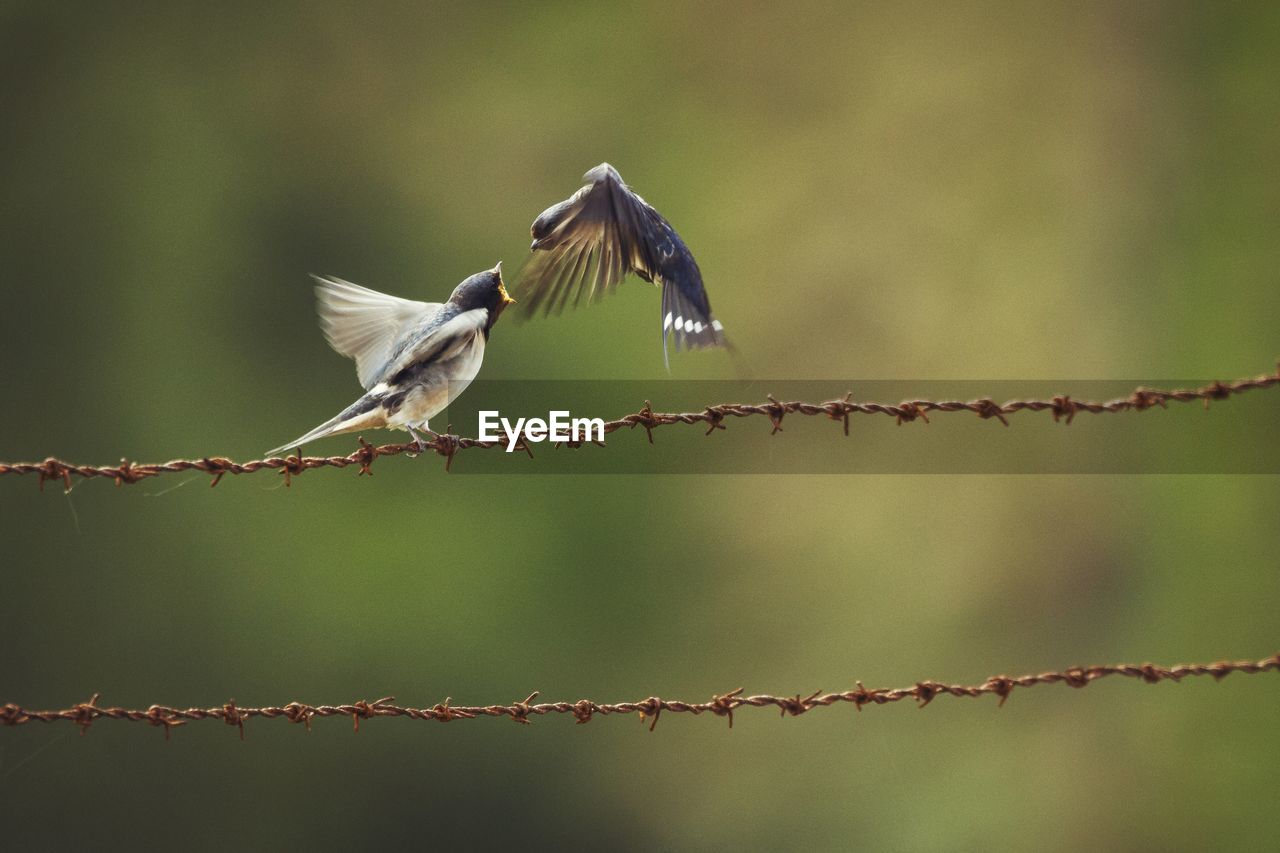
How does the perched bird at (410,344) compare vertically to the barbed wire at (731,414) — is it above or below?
above

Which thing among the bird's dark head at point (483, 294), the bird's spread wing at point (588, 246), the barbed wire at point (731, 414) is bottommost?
the barbed wire at point (731, 414)

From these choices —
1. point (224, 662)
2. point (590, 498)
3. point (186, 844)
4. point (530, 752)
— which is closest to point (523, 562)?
point (590, 498)

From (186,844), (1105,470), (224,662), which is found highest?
(1105,470)

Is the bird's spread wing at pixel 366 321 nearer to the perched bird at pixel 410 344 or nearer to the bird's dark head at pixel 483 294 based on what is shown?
the perched bird at pixel 410 344

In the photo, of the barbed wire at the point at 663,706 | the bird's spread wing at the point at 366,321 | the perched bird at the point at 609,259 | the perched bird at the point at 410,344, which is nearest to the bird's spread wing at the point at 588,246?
the perched bird at the point at 609,259

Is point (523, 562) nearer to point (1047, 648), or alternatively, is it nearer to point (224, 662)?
point (224, 662)

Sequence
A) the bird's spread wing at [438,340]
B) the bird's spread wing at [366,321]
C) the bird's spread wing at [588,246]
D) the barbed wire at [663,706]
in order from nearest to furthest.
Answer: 1. the barbed wire at [663,706]
2. the bird's spread wing at [438,340]
3. the bird's spread wing at [588,246]
4. the bird's spread wing at [366,321]

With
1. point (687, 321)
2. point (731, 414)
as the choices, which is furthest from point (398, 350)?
point (731, 414)
